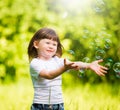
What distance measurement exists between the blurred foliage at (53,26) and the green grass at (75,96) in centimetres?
11

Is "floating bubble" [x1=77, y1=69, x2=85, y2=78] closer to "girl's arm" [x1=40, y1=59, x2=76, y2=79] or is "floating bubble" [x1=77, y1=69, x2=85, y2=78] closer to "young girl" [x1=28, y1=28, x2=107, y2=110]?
"young girl" [x1=28, y1=28, x2=107, y2=110]

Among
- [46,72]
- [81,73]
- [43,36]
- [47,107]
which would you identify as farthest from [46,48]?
[81,73]

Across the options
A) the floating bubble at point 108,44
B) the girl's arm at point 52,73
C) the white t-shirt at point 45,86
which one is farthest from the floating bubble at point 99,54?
the girl's arm at point 52,73

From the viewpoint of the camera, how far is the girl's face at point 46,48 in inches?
117

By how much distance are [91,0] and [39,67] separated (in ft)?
3.71

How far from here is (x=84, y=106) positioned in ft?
12.5

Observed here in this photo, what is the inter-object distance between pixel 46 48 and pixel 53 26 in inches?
34.3

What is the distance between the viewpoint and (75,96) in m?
3.83

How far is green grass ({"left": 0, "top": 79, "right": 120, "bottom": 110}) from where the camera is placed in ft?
12.3

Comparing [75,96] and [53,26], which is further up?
[53,26]

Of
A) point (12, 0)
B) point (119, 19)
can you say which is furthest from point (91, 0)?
point (12, 0)

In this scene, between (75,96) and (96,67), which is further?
(75,96)

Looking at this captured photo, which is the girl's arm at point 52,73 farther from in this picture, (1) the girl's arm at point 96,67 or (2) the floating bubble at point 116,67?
(2) the floating bubble at point 116,67

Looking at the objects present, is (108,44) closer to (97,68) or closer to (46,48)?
(46,48)
